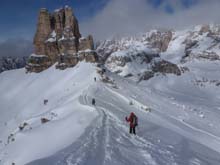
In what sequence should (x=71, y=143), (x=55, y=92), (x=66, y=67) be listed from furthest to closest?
(x=66, y=67)
(x=55, y=92)
(x=71, y=143)

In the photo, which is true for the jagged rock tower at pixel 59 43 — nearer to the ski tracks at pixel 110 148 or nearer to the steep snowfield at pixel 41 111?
the steep snowfield at pixel 41 111

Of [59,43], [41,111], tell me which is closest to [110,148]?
[41,111]

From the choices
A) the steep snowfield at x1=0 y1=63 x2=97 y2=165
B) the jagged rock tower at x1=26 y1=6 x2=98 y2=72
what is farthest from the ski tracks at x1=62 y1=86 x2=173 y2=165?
the jagged rock tower at x1=26 y1=6 x2=98 y2=72

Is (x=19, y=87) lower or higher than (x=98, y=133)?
lower

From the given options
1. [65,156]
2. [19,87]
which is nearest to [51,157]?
[65,156]

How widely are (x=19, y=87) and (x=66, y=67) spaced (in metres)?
13.3

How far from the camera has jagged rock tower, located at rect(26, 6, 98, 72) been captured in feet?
286

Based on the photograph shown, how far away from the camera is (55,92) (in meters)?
73.5

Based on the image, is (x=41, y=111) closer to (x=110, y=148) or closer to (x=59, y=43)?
(x=59, y=43)

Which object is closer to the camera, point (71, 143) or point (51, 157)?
point (51, 157)

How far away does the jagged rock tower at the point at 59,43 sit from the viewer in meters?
87.1

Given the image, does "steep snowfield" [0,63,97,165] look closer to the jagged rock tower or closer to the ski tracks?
the ski tracks

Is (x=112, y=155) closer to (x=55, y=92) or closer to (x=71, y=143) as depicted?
(x=71, y=143)

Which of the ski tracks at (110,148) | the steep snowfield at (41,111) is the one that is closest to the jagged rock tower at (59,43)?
the steep snowfield at (41,111)
